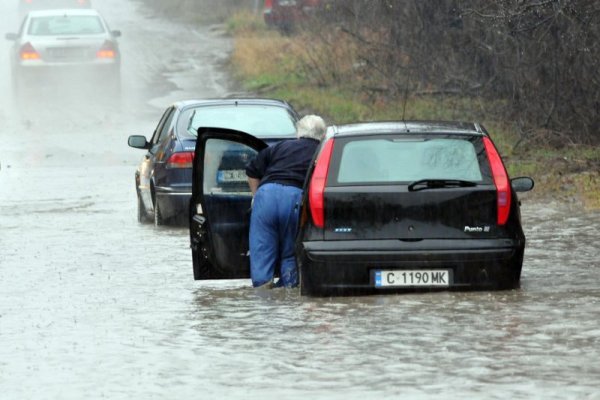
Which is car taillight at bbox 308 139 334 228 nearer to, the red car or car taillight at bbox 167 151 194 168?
car taillight at bbox 167 151 194 168

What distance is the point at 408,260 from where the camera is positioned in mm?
11227

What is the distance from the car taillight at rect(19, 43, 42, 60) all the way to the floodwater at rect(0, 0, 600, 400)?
50.8 feet

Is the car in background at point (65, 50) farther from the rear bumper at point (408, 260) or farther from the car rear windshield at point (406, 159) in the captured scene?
the rear bumper at point (408, 260)

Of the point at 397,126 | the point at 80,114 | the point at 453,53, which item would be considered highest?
the point at 397,126

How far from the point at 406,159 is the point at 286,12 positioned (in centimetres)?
2933

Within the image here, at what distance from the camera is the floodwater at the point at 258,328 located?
849 cm

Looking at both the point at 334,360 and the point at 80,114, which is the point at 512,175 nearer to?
the point at 334,360

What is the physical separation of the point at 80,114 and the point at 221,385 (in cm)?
2522

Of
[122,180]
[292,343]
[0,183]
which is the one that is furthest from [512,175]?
[292,343]

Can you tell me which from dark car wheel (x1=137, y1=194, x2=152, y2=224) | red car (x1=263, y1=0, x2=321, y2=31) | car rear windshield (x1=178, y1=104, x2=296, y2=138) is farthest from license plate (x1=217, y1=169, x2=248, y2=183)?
red car (x1=263, y1=0, x2=321, y2=31)

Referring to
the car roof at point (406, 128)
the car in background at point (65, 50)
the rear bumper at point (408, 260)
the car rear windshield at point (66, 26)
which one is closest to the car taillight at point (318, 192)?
the rear bumper at point (408, 260)

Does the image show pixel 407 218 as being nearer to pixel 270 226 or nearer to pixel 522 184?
pixel 270 226

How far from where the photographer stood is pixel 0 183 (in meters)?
23.1

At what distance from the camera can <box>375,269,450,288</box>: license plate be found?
11250 mm
